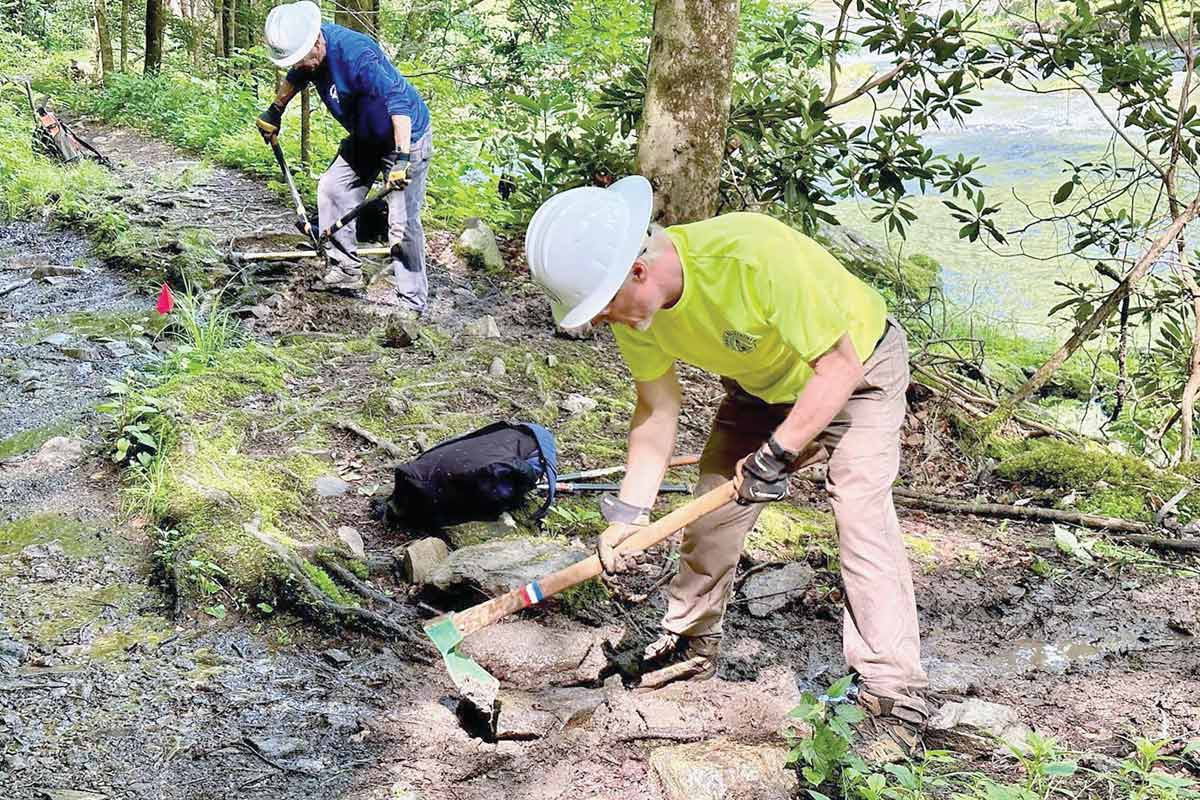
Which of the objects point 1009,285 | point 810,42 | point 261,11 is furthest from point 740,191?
point 261,11

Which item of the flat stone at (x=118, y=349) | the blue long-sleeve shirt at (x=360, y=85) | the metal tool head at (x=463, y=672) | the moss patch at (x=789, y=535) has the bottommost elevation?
the flat stone at (x=118, y=349)

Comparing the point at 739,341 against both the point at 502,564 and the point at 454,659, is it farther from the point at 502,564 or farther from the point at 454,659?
the point at 502,564

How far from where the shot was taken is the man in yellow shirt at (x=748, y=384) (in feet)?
7.98

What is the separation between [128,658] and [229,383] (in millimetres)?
1982

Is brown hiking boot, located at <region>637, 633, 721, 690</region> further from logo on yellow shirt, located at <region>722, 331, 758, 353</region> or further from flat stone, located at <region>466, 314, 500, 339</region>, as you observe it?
flat stone, located at <region>466, 314, 500, 339</region>

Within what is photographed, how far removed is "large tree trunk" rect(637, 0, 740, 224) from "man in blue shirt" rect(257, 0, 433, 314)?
1.45 meters

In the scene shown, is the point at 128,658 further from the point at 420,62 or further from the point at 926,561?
the point at 420,62

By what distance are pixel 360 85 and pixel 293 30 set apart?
1.43ft

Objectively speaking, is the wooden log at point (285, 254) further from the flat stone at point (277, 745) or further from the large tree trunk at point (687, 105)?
the flat stone at point (277, 745)

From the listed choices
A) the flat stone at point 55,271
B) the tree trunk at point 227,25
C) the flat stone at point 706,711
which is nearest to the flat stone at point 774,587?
the flat stone at point 706,711

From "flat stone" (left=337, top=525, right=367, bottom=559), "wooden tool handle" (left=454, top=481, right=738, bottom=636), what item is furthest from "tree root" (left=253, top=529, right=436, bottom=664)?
"wooden tool handle" (left=454, top=481, right=738, bottom=636)

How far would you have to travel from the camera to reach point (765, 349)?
2648 millimetres

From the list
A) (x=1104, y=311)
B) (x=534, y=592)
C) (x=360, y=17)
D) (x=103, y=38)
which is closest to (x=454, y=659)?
(x=534, y=592)

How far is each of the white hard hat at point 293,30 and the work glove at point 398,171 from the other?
2.36 feet
